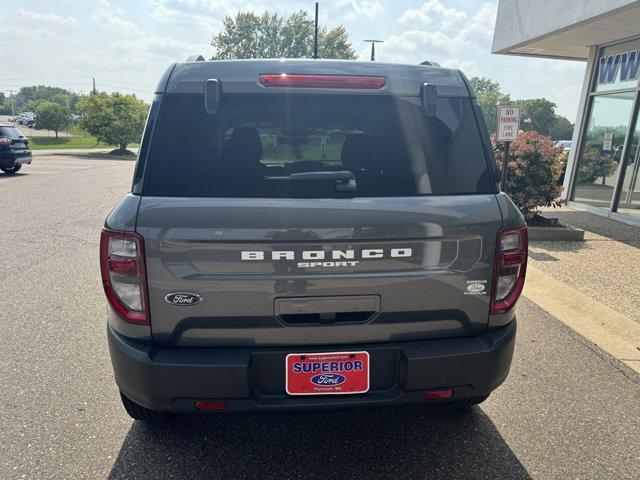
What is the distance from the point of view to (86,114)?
3136cm

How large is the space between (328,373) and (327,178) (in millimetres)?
865

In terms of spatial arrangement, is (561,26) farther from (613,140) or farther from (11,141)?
(11,141)

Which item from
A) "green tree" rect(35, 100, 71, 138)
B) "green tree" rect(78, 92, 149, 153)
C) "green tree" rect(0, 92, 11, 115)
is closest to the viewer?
"green tree" rect(78, 92, 149, 153)

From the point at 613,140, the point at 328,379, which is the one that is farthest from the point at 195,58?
the point at 613,140

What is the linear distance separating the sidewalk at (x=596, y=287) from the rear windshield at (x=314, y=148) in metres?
2.67

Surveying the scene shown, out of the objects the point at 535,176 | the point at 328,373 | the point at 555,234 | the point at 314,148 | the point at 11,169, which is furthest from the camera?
the point at 11,169

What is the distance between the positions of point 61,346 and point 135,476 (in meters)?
1.89

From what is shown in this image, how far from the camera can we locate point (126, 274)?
2.01 meters

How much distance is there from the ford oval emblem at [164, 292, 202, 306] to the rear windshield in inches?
16.8

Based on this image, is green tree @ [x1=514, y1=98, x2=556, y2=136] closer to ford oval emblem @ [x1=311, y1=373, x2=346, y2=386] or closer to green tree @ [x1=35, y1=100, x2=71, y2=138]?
green tree @ [x1=35, y1=100, x2=71, y2=138]

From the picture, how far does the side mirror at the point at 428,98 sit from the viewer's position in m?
2.23

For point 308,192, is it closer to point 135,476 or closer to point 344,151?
point 344,151

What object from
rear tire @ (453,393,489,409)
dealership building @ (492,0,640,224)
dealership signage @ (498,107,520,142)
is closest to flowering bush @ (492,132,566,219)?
dealership signage @ (498,107,520,142)

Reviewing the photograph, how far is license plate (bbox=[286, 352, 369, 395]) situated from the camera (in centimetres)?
206
